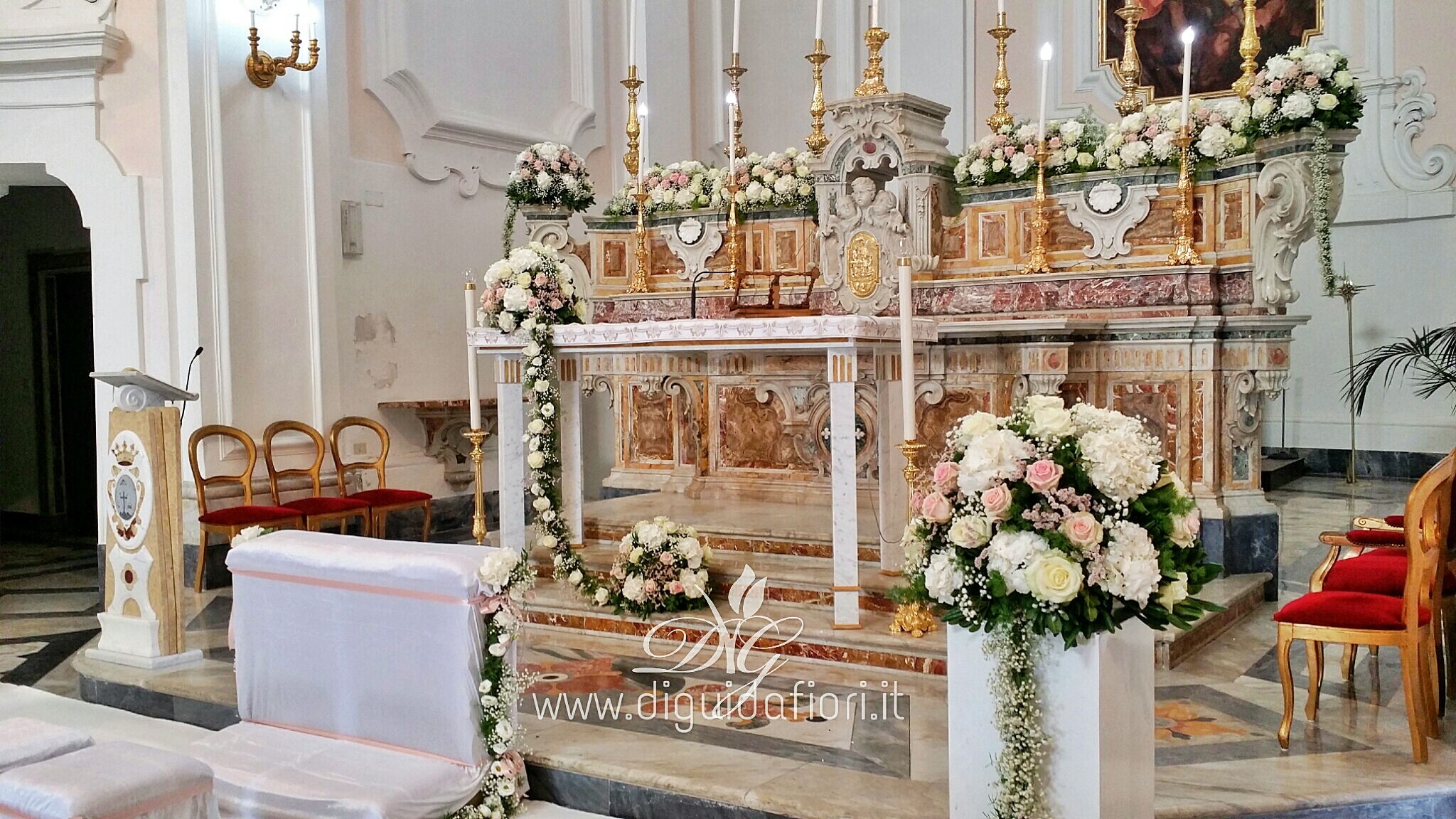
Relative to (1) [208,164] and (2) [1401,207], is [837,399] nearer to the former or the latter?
(1) [208,164]

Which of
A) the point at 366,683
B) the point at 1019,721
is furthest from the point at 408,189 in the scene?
the point at 1019,721

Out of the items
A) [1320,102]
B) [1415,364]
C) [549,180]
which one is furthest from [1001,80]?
[1415,364]

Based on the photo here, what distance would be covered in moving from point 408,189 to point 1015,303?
15.8 feet

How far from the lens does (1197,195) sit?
6.08 m

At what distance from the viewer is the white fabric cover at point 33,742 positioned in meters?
3.28

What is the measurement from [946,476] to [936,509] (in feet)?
0.39

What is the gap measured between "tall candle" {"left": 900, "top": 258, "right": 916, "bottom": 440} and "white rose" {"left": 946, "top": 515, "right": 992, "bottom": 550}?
68.3 inches

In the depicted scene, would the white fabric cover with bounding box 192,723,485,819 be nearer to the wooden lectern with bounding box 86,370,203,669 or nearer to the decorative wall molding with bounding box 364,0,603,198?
the wooden lectern with bounding box 86,370,203,669

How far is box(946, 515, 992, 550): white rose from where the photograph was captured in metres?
2.94

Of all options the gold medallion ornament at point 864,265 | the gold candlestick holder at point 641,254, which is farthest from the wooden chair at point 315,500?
the gold medallion ornament at point 864,265

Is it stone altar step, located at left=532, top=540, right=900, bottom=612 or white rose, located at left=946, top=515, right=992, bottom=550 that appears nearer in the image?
white rose, located at left=946, top=515, right=992, bottom=550

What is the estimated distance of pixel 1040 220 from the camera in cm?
631

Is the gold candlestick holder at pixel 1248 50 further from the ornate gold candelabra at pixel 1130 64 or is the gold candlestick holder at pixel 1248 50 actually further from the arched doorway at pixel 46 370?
the arched doorway at pixel 46 370

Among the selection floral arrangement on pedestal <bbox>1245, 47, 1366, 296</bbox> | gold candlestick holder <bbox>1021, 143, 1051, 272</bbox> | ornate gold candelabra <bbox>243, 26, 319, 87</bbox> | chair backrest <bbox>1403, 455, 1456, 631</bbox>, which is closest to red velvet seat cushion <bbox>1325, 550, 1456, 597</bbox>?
chair backrest <bbox>1403, 455, 1456, 631</bbox>
